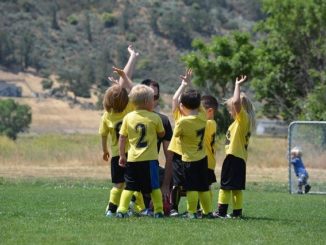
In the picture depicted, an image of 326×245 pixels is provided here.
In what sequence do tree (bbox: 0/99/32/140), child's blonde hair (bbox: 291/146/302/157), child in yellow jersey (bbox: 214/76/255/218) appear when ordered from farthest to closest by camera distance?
1. tree (bbox: 0/99/32/140)
2. child's blonde hair (bbox: 291/146/302/157)
3. child in yellow jersey (bbox: 214/76/255/218)

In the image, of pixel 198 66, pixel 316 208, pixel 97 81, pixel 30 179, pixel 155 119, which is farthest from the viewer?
pixel 97 81

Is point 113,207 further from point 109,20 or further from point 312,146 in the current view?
point 109,20

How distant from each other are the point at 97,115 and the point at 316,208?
76.5 meters

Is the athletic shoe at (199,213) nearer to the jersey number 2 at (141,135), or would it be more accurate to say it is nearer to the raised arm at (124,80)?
the jersey number 2 at (141,135)

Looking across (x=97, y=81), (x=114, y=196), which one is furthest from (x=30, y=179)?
(x=97, y=81)

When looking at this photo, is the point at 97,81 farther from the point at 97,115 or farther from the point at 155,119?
the point at 155,119

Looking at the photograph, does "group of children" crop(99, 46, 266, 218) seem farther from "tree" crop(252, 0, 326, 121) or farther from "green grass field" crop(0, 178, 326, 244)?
"tree" crop(252, 0, 326, 121)

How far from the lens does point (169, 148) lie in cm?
1383

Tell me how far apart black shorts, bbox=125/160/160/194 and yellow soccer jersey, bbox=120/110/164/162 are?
0.08 metres

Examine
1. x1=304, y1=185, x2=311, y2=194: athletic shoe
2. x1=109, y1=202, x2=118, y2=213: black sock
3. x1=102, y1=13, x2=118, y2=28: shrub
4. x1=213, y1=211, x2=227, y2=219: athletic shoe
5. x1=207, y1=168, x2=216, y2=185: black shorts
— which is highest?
x1=102, y1=13, x2=118, y2=28: shrub

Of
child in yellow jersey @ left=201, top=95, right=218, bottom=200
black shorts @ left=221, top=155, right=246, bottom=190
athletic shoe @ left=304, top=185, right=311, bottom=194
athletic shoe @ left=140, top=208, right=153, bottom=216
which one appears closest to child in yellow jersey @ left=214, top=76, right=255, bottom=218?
black shorts @ left=221, top=155, right=246, bottom=190

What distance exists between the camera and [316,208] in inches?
697

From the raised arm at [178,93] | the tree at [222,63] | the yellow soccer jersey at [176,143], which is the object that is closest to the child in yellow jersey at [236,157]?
the yellow soccer jersey at [176,143]

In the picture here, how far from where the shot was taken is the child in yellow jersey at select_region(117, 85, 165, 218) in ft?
43.1
